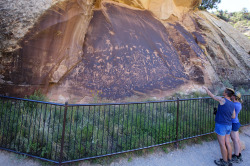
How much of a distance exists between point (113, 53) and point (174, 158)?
5461 mm

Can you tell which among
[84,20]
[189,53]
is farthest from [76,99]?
[189,53]

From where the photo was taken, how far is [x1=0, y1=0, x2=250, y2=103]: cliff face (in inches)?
229

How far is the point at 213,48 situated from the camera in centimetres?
1127

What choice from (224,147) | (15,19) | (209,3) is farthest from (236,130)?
(209,3)

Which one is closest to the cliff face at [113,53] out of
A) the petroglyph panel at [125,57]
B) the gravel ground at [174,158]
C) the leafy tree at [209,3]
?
the petroglyph panel at [125,57]

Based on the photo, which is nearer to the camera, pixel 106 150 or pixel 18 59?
pixel 106 150

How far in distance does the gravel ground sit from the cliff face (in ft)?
10.1

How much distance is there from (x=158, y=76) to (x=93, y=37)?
400 cm

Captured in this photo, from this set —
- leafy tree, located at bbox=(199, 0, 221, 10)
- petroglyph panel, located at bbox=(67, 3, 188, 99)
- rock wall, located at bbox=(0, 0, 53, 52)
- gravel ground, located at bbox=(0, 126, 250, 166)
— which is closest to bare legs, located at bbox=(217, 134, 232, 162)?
gravel ground, located at bbox=(0, 126, 250, 166)

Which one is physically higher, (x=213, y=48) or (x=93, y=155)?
(x=213, y=48)

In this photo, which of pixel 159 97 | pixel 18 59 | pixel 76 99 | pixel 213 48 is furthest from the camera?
pixel 213 48

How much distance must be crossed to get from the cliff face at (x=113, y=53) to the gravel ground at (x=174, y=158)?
121 inches

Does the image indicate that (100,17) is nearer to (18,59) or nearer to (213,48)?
(18,59)

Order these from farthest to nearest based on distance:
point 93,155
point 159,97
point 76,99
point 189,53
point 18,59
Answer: point 189,53 < point 159,97 < point 76,99 < point 18,59 < point 93,155
